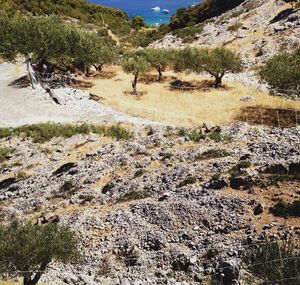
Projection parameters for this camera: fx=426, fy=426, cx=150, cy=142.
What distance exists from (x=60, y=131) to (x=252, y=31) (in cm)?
5745

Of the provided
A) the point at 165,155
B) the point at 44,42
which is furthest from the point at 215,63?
the point at 165,155

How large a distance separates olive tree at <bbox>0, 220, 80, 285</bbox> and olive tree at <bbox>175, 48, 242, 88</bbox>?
5302cm

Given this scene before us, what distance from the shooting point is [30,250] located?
2264 cm

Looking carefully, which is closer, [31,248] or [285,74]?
[31,248]

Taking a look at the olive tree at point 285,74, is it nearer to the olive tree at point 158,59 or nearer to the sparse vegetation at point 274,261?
the olive tree at point 158,59

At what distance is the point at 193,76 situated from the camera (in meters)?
80.4

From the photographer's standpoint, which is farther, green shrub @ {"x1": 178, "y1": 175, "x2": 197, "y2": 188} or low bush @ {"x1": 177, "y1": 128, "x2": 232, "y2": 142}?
low bush @ {"x1": 177, "y1": 128, "x2": 232, "y2": 142}

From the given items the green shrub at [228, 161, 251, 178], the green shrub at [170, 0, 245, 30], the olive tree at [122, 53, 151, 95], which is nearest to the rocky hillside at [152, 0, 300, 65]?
the green shrub at [170, 0, 245, 30]

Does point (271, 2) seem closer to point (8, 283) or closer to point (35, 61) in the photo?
point (35, 61)

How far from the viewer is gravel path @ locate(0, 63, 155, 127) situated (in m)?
57.7

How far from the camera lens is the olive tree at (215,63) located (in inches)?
2827

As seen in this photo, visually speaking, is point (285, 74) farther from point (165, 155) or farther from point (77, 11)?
point (77, 11)

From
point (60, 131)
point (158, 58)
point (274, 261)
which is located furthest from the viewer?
point (158, 58)

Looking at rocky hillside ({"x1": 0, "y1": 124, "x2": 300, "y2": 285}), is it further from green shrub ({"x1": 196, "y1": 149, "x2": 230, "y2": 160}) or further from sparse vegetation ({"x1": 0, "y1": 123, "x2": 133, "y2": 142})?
sparse vegetation ({"x1": 0, "y1": 123, "x2": 133, "y2": 142})
